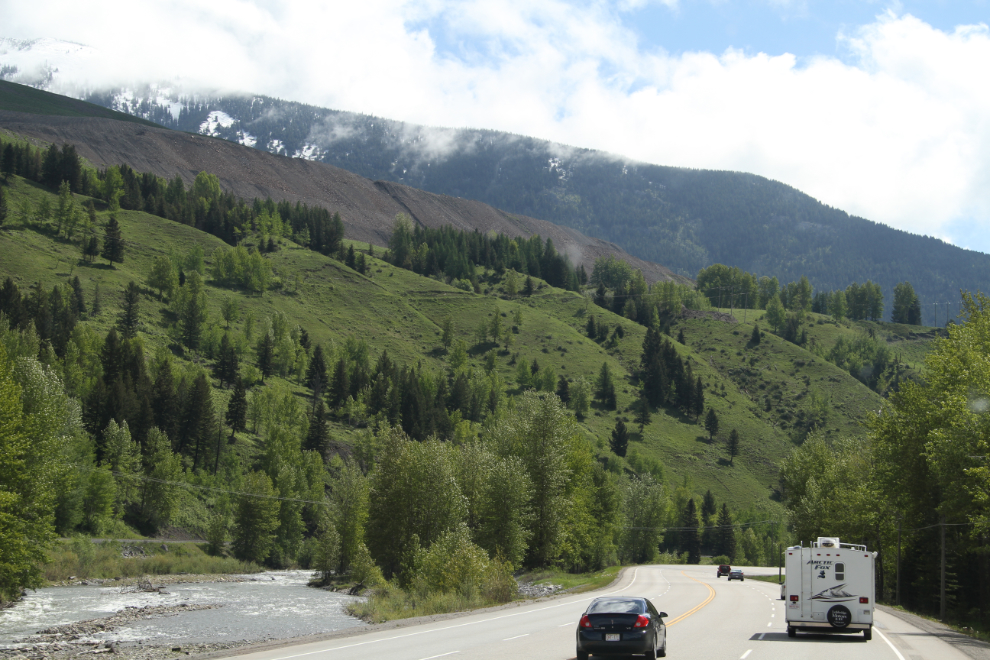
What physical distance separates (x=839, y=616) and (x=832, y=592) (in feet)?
2.29

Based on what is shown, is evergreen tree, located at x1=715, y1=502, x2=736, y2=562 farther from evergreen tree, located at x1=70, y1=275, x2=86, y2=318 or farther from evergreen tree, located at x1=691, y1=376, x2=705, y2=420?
evergreen tree, located at x1=70, y1=275, x2=86, y2=318

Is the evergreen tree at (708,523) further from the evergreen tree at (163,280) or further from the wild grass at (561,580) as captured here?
the evergreen tree at (163,280)

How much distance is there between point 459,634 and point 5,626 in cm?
2683

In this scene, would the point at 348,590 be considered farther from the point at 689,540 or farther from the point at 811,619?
the point at 689,540

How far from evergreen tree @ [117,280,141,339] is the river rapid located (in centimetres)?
6847

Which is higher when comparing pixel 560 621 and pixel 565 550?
pixel 560 621

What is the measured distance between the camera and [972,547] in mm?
33594

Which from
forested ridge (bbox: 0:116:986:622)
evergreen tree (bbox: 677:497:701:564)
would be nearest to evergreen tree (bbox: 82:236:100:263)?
forested ridge (bbox: 0:116:986:622)

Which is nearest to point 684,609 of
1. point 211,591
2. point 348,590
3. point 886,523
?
point 886,523

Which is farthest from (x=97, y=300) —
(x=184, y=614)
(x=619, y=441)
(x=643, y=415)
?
(x=643, y=415)

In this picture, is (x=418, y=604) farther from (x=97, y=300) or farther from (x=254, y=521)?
(x=97, y=300)

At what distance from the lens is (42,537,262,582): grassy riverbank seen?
63625mm

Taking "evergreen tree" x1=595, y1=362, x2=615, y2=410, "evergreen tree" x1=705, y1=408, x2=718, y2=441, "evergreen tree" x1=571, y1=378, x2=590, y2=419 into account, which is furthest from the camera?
"evergreen tree" x1=595, y1=362, x2=615, y2=410

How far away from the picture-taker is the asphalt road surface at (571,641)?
18484 millimetres
